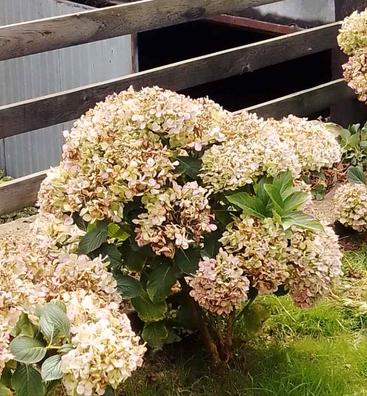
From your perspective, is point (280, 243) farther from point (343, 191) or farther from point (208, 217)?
point (343, 191)

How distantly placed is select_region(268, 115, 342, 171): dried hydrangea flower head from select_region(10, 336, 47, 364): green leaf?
49.8 inches

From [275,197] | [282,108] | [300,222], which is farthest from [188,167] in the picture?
[282,108]

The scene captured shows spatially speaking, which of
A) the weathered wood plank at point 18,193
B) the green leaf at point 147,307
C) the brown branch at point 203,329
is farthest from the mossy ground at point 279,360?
the weathered wood plank at point 18,193

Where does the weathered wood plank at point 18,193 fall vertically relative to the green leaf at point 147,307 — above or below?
below

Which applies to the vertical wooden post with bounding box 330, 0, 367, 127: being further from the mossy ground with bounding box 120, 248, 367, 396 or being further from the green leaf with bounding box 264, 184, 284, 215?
the green leaf with bounding box 264, 184, 284, 215

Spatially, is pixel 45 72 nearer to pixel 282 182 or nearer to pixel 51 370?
pixel 282 182

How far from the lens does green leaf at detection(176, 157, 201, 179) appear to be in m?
3.04

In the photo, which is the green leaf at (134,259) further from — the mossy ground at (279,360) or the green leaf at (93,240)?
the mossy ground at (279,360)

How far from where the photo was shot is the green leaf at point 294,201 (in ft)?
10.1

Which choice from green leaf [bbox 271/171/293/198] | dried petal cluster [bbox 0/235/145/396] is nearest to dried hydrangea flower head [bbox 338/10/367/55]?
green leaf [bbox 271/171/293/198]

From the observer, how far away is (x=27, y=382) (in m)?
2.45

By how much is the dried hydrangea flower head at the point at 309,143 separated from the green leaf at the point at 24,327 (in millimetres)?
1219

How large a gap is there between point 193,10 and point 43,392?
3.06 m

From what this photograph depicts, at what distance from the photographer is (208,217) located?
298cm
